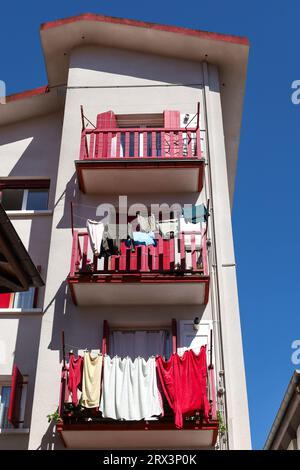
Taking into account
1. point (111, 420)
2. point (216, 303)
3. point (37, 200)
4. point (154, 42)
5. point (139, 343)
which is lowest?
point (111, 420)

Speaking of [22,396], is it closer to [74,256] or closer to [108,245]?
[74,256]

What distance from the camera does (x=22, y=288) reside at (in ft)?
29.0

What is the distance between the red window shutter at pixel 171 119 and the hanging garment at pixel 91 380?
7595mm

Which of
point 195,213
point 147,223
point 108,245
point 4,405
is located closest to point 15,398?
point 4,405

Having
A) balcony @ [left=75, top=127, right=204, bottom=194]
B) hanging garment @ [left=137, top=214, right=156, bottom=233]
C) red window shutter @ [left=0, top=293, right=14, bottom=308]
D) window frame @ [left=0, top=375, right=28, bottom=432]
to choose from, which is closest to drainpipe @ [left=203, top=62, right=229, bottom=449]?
balcony @ [left=75, top=127, right=204, bottom=194]

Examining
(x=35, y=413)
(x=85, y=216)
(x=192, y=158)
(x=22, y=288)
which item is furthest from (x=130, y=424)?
(x=192, y=158)

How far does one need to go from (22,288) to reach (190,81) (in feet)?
38.5

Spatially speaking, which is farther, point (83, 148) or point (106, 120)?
point (106, 120)

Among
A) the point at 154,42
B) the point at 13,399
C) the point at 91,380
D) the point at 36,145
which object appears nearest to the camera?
the point at 91,380

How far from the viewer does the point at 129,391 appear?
11.8 metres

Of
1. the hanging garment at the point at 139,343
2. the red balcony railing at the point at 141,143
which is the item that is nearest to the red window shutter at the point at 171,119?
the red balcony railing at the point at 141,143

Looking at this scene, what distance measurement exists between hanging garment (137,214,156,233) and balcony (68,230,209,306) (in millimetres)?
588

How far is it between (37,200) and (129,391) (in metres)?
7.58

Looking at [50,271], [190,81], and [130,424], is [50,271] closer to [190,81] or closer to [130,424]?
[130,424]
